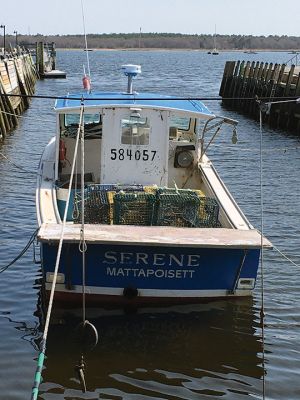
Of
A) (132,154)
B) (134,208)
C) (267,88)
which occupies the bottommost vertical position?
(134,208)

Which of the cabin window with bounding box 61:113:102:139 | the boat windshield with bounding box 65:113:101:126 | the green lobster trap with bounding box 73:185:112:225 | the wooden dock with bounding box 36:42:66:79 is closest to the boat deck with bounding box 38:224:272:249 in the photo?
the green lobster trap with bounding box 73:185:112:225

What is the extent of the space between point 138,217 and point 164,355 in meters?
2.19

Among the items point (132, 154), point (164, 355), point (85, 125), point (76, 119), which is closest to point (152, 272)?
point (164, 355)

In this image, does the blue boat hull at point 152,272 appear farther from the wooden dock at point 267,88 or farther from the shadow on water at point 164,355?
the wooden dock at point 267,88

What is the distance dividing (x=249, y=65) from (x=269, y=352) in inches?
1357

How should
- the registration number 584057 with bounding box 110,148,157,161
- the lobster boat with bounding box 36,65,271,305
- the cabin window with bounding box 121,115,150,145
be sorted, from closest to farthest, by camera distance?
the lobster boat with bounding box 36,65,271,305, the cabin window with bounding box 121,115,150,145, the registration number 584057 with bounding box 110,148,157,161

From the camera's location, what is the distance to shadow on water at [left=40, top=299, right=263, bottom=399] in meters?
7.67

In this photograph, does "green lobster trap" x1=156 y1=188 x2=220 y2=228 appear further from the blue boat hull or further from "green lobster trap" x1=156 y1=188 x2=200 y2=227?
the blue boat hull

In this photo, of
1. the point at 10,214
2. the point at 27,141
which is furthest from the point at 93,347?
the point at 27,141

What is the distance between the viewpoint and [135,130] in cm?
1129

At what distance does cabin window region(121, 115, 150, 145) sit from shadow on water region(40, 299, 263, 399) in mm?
3193

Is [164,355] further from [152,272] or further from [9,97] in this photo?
[9,97]

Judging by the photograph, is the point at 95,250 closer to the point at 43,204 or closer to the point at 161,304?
the point at 161,304

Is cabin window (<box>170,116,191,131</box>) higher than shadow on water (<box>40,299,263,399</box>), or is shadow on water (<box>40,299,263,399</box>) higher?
cabin window (<box>170,116,191,131</box>)
